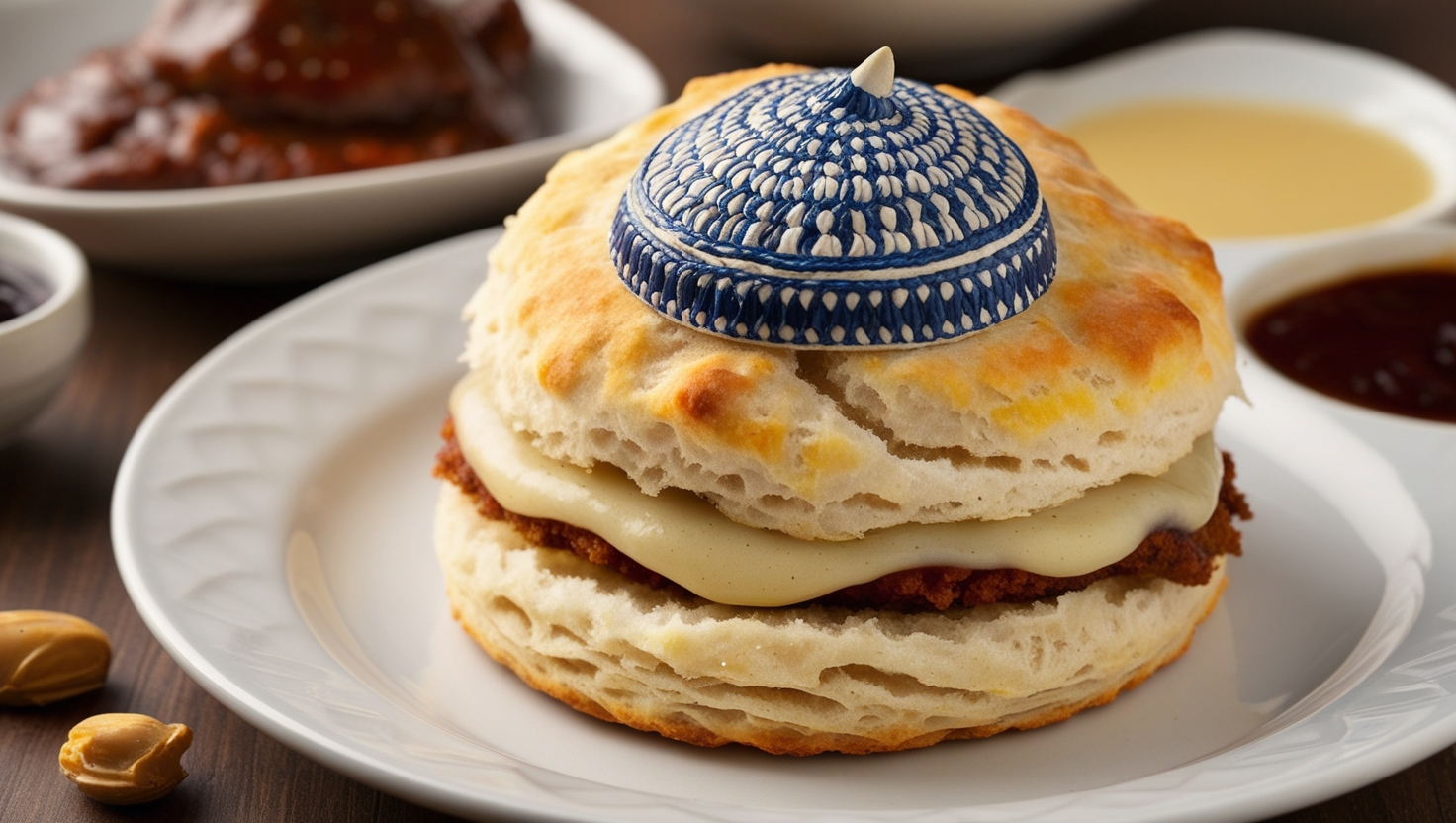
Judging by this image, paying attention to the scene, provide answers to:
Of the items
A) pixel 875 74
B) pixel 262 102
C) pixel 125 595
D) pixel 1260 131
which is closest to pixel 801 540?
pixel 875 74

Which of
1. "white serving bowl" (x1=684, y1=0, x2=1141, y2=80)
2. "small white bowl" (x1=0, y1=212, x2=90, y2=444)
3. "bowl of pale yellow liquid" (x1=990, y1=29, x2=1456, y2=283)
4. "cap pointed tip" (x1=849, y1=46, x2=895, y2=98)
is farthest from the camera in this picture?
"white serving bowl" (x1=684, y1=0, x2=1141, y2=80)

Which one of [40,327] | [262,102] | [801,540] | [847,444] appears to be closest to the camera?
[847,444]

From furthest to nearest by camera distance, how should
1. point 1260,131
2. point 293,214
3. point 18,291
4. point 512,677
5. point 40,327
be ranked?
point 1260,131 < point 293,214 < point 18,291 < point 40,327 < point 512,677

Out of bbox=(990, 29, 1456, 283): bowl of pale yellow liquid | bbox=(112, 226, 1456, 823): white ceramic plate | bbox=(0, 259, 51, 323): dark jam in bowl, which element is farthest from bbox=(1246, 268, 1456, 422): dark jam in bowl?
bbox=(0, 259, 51, 323): dark jam in bowl

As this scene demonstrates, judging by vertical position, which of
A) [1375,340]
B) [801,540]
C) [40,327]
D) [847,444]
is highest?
[847,444]

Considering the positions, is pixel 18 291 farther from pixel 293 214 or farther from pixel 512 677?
pixel 512 677

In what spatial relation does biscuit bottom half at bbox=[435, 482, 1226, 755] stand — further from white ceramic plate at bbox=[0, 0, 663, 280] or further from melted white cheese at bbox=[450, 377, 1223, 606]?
white ceramic plate at bbox=[0, 0, 663, 280]

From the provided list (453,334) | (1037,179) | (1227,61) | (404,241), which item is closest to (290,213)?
(404,241)
